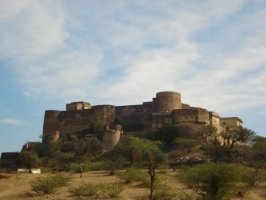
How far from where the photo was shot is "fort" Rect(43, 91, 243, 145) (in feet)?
154

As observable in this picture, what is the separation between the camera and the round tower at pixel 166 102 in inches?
1972

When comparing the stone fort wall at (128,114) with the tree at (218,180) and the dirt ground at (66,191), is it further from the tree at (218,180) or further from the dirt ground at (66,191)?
the tree at (218,180)

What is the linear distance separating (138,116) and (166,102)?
454cm

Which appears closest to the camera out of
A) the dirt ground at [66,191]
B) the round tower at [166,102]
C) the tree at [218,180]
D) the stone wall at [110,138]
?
the tree at [218,180]

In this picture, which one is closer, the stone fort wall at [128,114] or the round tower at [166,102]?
the stone fort wall at [128,114]

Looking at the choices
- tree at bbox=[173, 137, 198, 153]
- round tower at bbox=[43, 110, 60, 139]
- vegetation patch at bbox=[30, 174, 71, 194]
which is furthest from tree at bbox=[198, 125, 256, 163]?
round tower at bbox=[43, 110, 60, 139]

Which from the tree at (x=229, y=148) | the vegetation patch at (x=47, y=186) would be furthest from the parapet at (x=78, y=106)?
the vegetation patch at (x=47, y=186)

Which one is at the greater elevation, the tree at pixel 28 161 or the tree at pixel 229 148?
the tree at pixel 229 148

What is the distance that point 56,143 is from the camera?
152 ft

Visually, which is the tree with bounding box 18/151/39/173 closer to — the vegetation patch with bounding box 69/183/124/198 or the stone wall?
the stone wall

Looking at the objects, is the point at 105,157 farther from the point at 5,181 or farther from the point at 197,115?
the point at 5,181

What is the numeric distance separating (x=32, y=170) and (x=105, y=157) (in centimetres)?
873

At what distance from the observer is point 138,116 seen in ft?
172

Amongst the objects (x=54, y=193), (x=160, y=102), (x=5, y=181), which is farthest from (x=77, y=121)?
(x=54, y=193)
